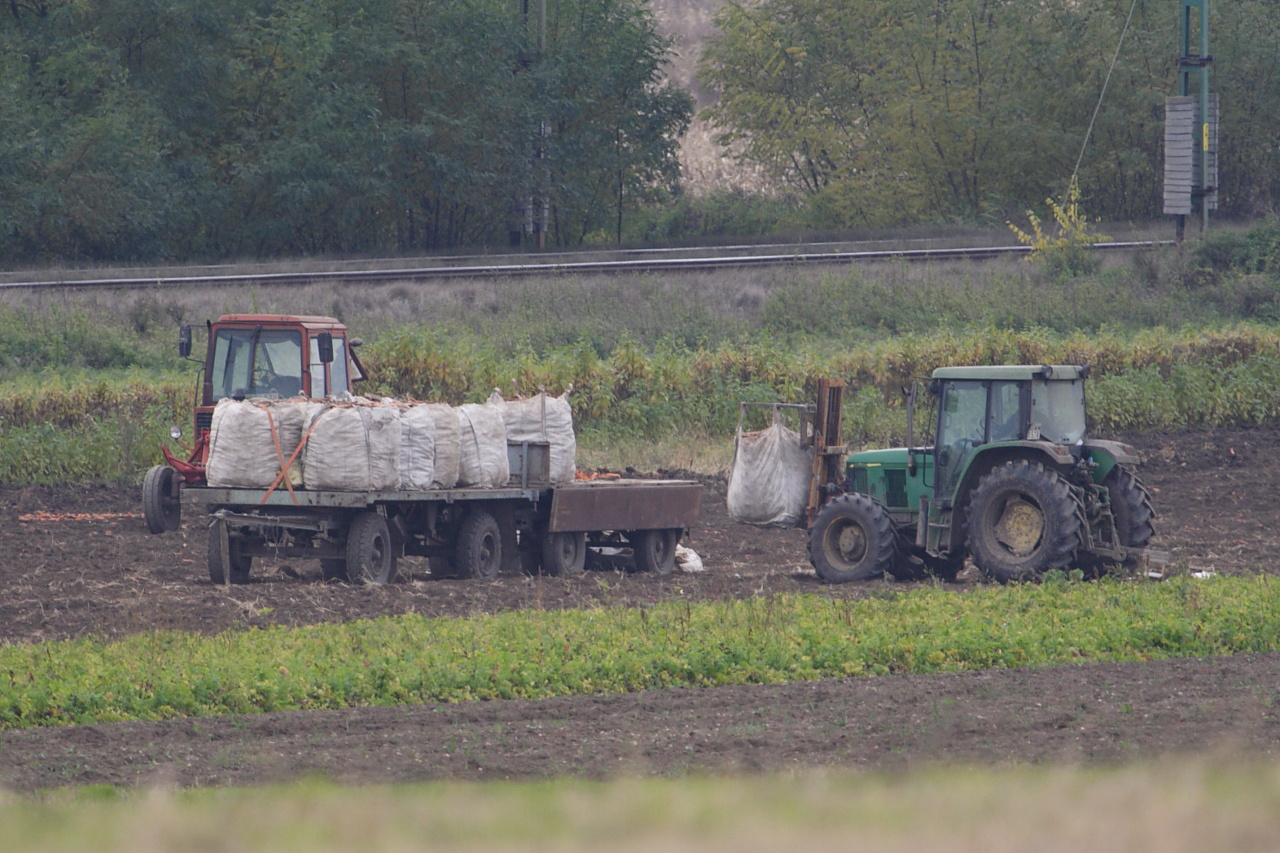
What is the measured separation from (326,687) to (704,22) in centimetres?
10180

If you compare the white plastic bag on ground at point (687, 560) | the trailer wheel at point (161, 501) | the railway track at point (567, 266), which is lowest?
the white plastic bag on ground at point (687, 560)

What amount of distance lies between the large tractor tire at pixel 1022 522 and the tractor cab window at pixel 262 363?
307 inches

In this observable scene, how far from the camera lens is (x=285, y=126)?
4150cm

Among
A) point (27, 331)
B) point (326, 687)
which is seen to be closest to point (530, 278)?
point (27, 331)

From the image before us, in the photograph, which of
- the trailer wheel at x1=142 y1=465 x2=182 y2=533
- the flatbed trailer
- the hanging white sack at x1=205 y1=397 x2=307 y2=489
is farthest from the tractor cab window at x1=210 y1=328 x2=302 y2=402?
the hanging white sack at x1=205 y1=397 x2=307 y2=489

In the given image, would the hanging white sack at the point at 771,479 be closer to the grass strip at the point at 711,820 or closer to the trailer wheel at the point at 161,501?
the trailer wheel at the point at 161,501

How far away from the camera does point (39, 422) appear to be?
2408cm

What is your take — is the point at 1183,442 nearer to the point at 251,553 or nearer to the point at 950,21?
Answer: the point at 251,553

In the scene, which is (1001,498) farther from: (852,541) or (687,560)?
(687,560)

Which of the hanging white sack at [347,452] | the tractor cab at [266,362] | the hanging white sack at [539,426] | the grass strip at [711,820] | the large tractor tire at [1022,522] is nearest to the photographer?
the grass strip at [711,820]

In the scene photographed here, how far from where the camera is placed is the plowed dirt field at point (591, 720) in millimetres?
7109

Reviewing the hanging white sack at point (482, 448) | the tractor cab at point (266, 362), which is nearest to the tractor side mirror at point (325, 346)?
the tractor cab at point (266, 362)

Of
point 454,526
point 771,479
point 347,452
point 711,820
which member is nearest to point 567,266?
point 771,479

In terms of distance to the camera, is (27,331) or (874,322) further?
(874,322)
